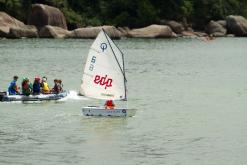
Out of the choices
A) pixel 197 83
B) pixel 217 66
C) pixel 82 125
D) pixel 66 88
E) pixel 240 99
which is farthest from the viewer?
pixel 217 66

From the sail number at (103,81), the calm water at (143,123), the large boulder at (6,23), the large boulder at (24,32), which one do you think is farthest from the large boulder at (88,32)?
the sail number at (103,81)

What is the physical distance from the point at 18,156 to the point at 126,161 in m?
4.58

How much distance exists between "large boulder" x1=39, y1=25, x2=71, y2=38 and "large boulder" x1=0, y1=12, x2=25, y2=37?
365 centimetres

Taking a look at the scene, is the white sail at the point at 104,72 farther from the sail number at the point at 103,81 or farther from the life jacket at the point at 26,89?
the life jacket at the point at 26,89

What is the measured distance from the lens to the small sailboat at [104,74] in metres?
47.1

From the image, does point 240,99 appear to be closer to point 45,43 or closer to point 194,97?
point 194,97

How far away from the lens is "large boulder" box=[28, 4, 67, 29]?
12681 centimetres

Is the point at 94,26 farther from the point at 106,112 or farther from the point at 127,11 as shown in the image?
the point at 106,112

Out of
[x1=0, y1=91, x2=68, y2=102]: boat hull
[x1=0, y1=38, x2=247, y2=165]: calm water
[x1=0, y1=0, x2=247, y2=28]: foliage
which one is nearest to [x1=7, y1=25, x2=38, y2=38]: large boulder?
[x1=0, y1=0, x2=247, y2=28]: foliage

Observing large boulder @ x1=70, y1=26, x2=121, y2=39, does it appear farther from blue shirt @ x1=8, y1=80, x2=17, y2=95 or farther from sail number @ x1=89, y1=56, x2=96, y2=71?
sail number @ x1=89, y1=56, x2=96, y2=71

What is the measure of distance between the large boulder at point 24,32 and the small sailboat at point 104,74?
7525 cm

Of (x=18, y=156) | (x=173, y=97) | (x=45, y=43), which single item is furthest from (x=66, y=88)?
(x=45, y=43)

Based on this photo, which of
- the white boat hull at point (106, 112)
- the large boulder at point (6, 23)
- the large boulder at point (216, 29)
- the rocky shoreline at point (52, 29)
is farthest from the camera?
the large boulder at point (216, 29)

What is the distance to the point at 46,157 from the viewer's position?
36.1m
